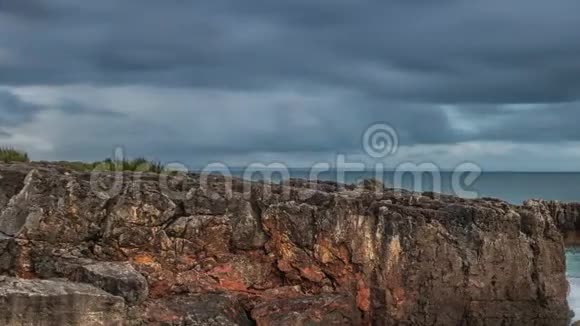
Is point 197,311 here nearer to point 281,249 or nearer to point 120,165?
point 281,249

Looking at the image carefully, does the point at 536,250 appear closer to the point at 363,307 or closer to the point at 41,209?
the point at 363,307

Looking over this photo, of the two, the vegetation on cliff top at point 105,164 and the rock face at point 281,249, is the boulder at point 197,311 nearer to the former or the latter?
the rock face at point 281,249

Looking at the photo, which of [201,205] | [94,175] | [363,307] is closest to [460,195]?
[363,307]

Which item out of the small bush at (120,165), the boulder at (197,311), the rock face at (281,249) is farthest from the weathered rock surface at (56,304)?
the small bush at (120,165)

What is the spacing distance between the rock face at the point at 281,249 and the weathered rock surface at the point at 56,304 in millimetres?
1638

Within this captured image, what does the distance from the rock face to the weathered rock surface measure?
164 centimetres

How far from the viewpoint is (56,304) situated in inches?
596

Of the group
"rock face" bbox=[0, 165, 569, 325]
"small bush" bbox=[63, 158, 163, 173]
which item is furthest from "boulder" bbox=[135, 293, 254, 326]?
"small bush" bbox=[63, 158, 163, 173]

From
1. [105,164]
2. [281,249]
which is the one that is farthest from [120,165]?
[281,249]

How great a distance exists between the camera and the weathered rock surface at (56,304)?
14844 millimetres

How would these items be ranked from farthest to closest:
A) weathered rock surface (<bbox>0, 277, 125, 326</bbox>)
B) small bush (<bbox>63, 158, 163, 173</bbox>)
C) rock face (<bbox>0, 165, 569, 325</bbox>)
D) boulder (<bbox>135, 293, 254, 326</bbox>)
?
1. small bush (<bbox>63, 158, 163, 173</bbox>)
2. rock face (<bbox>0, 165, 569, 325</bbox>)
3. boulder (<bbox>135, 293, 254, 326</bbox>)
4. weathered rock surface (<bbox>0, 277, 125, 326</bbox>)

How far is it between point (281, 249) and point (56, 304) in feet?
19.1

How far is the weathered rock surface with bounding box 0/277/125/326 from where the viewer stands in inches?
584

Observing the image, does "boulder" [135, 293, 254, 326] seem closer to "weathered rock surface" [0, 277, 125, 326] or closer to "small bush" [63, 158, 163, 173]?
"weathered rock surface" [0, 277, 125, 326]
